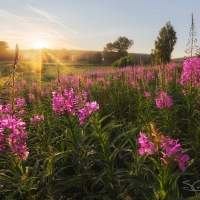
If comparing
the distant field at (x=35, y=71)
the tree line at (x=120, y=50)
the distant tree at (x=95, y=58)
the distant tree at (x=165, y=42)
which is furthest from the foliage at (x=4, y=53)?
the distant tree at (x=165, y=42)

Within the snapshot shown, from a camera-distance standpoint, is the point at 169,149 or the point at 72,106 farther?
the point at 72,106

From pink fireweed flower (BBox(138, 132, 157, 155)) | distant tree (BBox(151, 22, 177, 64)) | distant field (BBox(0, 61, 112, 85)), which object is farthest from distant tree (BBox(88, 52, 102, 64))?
pink fireweed flower (BBox(138, 132, 157, 155))

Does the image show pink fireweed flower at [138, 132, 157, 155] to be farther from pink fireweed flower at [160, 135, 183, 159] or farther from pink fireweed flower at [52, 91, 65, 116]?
pink fireweed flower at [52, 91, 65, 116]

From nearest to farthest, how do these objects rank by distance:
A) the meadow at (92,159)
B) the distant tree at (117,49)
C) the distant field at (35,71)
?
the meadow at (92,159) → the distant field at (35,71) → the distant tree at (117,49)

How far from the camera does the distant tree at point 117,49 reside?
7156 centimetres

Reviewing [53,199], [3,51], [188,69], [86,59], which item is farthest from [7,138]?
[3,51]

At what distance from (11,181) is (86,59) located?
73372 millimetres

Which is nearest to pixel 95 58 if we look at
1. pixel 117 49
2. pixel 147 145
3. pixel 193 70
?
pixel 117 49

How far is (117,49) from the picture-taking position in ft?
253

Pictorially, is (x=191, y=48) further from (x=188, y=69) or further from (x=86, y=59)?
(x=86, y=59)

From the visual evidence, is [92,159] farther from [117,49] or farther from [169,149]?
[117,49]

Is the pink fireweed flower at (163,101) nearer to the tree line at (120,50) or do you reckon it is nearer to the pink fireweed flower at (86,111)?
the pink fireweed flower at (86,111)

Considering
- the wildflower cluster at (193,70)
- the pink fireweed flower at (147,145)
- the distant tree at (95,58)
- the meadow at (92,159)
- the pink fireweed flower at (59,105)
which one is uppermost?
the distant tree at (95,58)

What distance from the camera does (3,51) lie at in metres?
77.0
